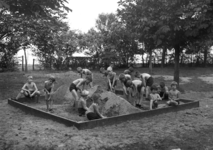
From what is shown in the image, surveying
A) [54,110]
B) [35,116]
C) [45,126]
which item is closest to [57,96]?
[54,110]

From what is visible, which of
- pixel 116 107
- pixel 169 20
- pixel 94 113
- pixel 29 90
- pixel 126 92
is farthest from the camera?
pixel 169 20

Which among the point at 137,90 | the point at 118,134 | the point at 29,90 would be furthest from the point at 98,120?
the point at 29,90

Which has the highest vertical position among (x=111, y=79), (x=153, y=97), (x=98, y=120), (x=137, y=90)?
(x=111, y=79)

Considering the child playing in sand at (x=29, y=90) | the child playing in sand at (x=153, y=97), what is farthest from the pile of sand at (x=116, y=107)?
the child playing in sand at (x=29, y=90)

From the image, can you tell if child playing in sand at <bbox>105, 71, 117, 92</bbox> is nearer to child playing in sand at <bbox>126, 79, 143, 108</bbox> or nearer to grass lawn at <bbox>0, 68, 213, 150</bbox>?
child playing in sand at <bbox>126, 79, 143, 108</bbox>

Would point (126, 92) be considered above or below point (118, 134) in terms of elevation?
above

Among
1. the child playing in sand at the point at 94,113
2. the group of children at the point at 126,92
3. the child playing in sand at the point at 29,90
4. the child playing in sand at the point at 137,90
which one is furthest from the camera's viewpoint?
the child playing in sand at the point at 29,90

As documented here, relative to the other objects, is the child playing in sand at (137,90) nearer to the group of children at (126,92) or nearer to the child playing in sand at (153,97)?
the group of children at (126,92)

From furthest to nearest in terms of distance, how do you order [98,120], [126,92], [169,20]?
[169,20] → [126,92] → [98,120]

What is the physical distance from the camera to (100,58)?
81.7 ft

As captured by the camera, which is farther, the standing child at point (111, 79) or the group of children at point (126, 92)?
the standing child at point (111, 79)

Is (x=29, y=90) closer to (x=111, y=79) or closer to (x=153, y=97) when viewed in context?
(x=111, y=79)

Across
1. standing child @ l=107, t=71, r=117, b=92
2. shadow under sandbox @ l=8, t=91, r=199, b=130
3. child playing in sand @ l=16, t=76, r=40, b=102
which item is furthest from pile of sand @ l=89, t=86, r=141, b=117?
standing child @ l=107, t=71, r=117, b=92

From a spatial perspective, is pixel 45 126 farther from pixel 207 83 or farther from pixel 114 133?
pixel 207 83
